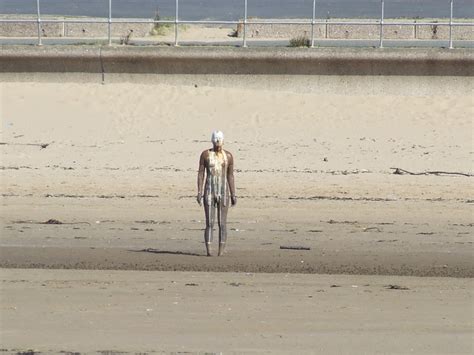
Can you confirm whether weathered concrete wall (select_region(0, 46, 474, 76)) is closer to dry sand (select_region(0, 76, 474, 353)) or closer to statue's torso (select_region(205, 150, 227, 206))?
dry sand (select_region(0, 76, 474, 353))

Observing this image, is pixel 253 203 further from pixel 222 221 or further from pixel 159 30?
pixel 159 30

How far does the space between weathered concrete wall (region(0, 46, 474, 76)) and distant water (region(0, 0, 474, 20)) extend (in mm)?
13812

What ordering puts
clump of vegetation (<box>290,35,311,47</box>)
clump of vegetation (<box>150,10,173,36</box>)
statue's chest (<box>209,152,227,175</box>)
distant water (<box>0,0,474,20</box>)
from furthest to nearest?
distant water (<box>0,0,474,20</box>) < clump of vegetation (<box>150,10,173,36</box>) < clump of vegetation (<box>290,35,311,47</box>) < statue's chest (<box>209,152,227,175</box>)

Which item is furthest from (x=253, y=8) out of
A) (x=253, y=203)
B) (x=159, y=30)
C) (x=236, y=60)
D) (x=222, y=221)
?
(x=222, y=221)

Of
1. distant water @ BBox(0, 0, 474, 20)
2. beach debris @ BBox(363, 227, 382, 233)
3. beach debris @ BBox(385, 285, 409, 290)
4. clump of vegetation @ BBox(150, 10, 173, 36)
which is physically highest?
distant water @ BBox(0, 0, 474, 20)

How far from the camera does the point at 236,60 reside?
20.9 m

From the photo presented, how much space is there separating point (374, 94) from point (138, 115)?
4094 mm

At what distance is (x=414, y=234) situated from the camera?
528 inches

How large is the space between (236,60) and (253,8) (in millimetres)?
22129

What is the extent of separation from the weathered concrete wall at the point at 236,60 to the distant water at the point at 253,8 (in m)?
13.8

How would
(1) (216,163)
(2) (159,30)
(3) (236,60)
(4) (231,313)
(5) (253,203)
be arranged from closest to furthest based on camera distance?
(4) (231,313)
(1) (216,163)
(5) (253,203)
(3) (236,60)
(2) (159,30)

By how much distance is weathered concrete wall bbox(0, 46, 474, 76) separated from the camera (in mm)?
20547

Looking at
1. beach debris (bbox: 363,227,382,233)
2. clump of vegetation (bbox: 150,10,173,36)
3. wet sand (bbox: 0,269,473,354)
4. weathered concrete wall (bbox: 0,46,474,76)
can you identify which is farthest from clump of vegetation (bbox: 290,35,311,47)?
wet sand (bbox: 0,269,473,354)

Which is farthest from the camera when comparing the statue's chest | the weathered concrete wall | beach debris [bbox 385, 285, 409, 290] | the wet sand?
the weathered concrete wall
